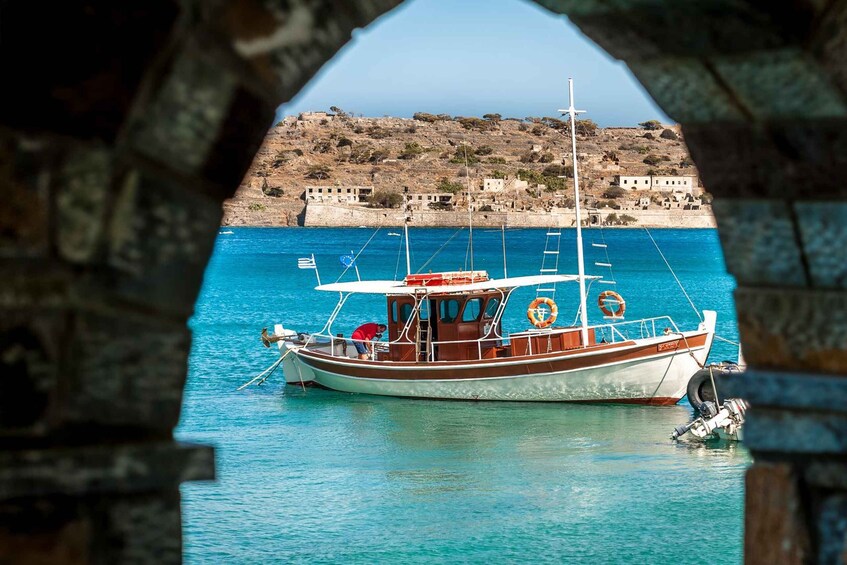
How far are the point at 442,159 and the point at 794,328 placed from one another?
143098 millimetres

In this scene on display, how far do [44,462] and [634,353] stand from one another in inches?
816

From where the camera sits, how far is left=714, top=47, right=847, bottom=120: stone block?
2.31 metres

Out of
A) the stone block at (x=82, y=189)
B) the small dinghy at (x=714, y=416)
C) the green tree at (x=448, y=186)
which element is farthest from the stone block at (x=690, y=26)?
the green tree at (x=448, y=186)

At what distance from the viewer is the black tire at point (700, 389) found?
65.4ft

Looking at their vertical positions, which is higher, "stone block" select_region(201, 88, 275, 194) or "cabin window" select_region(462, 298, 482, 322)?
"cabin window" select_region(462, 298, 482, 322)

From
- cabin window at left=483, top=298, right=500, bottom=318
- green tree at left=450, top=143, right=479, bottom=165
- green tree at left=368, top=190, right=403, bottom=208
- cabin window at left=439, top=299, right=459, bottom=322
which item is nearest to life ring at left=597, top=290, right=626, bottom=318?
cabin window at left=483, top=298, right=500, bottom=318

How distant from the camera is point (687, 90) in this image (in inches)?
98.6

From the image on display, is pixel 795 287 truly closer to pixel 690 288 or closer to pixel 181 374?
pixel 181 374

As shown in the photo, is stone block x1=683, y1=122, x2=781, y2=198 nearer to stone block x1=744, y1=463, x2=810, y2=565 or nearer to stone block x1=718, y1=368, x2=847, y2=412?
stone block x1=718, y1=368, x2=847, y2=412

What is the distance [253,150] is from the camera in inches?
87.0

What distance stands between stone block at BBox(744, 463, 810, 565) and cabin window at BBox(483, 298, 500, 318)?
19.6 metres

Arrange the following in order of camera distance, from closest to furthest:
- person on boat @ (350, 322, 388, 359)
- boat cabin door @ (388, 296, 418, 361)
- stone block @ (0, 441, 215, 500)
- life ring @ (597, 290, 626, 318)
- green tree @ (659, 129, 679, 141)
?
stone block @ (0, 441, 215, 500), boat cabin door @ (388, 296, 418, 361), life ring @ (597, 290, 626, 318), person on boat @ (350, 322, 388, 359), green tree @ (659, 129, 679, 141)

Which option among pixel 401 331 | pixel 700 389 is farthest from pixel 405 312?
pixel 700 389

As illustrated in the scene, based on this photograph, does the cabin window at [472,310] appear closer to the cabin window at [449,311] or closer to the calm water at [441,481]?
the cabin window at [449,311]
